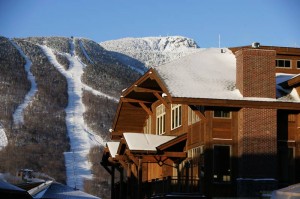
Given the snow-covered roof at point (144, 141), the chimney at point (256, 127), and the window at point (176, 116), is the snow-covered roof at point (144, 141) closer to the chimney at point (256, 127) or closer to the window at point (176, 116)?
the window at point (176, 116)

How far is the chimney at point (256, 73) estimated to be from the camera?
104 feet

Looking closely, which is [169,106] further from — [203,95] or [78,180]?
[78,180]

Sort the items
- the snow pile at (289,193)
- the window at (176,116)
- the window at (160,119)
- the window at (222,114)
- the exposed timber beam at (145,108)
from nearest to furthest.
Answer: the snow pile at (289,193)
the window at (222,114)
the window at (176,116)
the window at (160,119)
the exposed timber beam at (145,108)

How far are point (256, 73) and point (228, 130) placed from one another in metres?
2.48

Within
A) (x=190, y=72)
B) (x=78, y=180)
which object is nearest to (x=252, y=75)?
(x=190, y=72)

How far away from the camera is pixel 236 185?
30859 mm

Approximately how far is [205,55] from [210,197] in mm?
7864

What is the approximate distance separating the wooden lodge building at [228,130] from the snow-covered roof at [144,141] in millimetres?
41

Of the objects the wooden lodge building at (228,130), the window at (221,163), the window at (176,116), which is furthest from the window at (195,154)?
the window at (176,116)

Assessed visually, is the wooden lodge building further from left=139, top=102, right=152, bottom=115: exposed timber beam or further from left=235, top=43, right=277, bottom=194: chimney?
left=139, top=102, right=152, bottom=115: exposed timber beam

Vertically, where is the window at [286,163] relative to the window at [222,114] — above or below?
below

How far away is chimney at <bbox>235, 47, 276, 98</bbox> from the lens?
3166 cm

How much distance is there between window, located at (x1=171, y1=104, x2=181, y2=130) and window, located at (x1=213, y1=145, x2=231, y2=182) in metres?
4.44

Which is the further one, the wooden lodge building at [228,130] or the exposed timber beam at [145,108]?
the exposed timber beam at [145,108]
